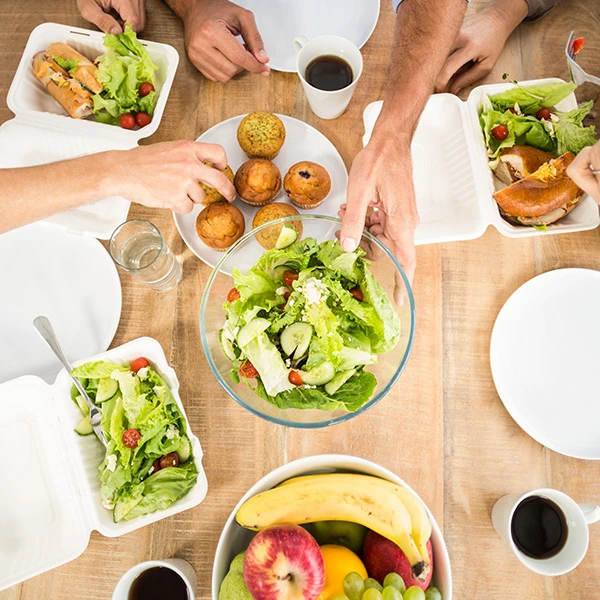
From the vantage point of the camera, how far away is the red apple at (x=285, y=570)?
0.76 metres

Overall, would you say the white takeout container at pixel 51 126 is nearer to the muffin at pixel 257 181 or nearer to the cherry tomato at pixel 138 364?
the muffin at pixel 257 181

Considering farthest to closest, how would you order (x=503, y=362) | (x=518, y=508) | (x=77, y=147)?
(x=77, y=147)
(x=503, y=362)
(x=518, y=508)

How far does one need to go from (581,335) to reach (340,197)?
641 millimetres

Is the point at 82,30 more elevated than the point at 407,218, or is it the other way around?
the point at 82,30

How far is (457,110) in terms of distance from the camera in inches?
46.8

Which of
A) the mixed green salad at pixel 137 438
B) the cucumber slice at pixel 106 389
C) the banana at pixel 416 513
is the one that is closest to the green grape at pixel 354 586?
the banana at pixel 416 513

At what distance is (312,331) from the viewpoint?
0.89 m

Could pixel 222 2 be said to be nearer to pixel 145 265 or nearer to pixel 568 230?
pixel 145 265

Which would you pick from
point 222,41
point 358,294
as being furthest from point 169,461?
point 222,41

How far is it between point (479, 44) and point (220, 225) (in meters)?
0.79

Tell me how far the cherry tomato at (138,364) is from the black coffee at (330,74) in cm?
75

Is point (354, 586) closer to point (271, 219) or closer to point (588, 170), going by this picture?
point (271, 219)

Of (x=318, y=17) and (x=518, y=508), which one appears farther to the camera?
(x=318, y=17)

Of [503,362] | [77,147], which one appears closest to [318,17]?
[77,147]
